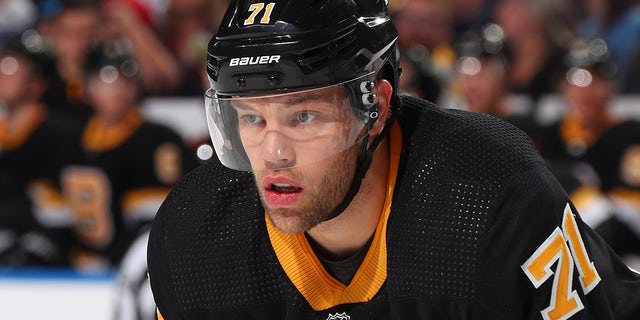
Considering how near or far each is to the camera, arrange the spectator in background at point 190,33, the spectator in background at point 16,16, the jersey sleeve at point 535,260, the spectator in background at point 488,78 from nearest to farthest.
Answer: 1. the jersey sleeve at point 535,260
2. the spectator in background at point 488,78
3. the spectator in background at point 190,33
4. the spectator in background at point 16,16

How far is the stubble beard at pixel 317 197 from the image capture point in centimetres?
204

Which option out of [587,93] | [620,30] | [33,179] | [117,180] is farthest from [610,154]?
[33,179]

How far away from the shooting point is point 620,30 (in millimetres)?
5266

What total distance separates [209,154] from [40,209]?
1498mm

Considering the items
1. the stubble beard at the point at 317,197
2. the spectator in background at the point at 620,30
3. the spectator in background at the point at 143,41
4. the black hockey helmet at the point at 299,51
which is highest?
the black hockey helmet at the point at 299,51

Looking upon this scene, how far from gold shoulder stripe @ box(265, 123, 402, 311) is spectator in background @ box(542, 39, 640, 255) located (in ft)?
9.30

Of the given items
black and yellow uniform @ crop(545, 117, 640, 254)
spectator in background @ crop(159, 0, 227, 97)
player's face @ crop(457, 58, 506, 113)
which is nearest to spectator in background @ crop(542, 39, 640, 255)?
black and yellow uniform @ crop(545, 117, 640, 254)

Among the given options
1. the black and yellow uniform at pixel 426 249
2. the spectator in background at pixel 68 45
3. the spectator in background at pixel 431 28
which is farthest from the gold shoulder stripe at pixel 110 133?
the black and yellow uniform at pixel 426 249

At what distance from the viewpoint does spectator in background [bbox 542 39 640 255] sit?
4934 millimetres

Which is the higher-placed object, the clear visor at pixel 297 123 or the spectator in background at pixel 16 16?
the clear visor at pixel 297 123

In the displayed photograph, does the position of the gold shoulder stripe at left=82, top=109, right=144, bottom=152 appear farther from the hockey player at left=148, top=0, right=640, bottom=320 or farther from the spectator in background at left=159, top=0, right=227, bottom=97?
the hockey player at left=148, top=0, right=640, bottom=320

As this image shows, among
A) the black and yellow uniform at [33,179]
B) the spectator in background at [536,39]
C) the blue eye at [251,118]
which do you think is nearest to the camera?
the blue eye at [251,118]

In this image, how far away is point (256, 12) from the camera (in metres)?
2.01

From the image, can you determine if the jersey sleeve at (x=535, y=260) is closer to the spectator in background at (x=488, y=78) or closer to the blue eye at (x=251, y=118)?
the blue eye at (x=251, y=118)
